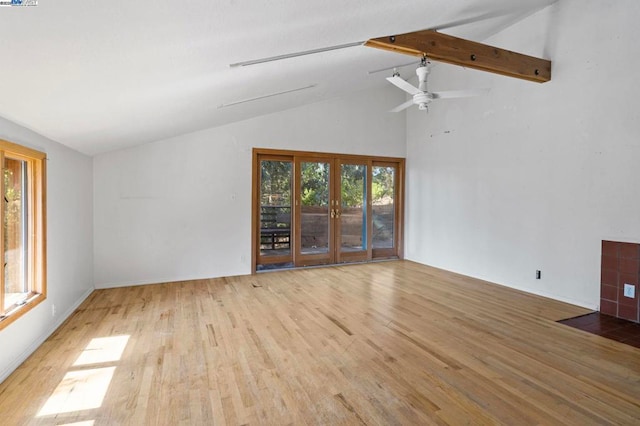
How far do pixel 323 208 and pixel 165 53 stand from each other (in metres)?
4.48

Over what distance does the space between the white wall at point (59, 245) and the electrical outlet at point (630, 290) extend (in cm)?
566

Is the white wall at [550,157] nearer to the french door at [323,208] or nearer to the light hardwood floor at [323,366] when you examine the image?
the light hardwood floor at [323,366]

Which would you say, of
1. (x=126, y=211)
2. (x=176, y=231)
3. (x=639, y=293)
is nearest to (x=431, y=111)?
(x=639, y=293)

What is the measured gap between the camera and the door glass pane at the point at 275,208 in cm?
566

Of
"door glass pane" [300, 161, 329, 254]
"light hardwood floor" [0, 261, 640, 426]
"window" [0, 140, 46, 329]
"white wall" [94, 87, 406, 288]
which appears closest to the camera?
"light hardwood floor" [0, 261, 640, 426]

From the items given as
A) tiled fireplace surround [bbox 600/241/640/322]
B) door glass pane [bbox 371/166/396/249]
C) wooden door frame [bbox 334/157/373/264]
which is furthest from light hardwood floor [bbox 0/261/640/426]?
door glass pane [bbox 371/166/396/249]

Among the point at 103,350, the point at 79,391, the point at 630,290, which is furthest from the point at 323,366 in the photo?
Result: the point at 630,290

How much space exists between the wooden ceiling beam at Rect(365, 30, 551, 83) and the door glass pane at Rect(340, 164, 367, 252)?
2.95 meters

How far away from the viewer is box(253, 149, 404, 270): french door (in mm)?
5691

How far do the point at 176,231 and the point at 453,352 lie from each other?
417cm

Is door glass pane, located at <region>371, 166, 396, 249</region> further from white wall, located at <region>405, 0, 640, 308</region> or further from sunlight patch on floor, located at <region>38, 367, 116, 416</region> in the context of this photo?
sunlight patch on floor, located at <region>38, 367, 116, 416</region>

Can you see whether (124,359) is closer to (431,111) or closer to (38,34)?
(38,34)

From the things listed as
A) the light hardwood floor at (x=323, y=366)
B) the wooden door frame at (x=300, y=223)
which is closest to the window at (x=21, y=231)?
the light hardwood floor at (x=323, y=366)

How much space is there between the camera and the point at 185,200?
5.07 meters
